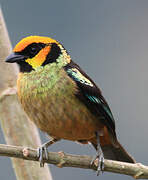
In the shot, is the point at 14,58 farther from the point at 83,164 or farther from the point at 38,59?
the point at 83,164

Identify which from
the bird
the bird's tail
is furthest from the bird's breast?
the bird's tail

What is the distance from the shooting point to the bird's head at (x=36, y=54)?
4.05 meters

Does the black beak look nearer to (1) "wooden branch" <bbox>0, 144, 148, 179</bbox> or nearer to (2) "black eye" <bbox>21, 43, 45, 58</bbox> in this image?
(2) "black eye" <bbox>21, 43, 45, 58</bbox>

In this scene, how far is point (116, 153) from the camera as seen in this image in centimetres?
466

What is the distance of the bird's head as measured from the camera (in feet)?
13.3

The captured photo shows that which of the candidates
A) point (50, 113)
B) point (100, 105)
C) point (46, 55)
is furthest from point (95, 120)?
point (46, 55)

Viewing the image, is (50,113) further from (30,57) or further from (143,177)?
(143,177)

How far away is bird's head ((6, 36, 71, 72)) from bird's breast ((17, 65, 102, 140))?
0.08m

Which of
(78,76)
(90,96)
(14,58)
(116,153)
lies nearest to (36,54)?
(14,58)

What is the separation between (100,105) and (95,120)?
0.15 m

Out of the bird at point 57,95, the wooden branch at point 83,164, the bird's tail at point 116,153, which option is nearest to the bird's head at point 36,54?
the bird at point 57,95

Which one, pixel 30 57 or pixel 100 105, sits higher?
pixel 30 57

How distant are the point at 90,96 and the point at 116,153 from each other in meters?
0.82

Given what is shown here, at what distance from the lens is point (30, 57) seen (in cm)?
414
